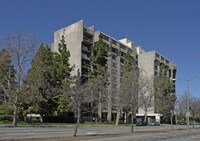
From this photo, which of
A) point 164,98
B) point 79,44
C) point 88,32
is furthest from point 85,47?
point 164,98

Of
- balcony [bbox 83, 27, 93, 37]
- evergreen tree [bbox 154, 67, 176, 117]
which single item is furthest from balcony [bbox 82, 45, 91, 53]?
evergreen tree [bbox 154, 67, 176, 117]

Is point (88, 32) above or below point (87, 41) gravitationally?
above

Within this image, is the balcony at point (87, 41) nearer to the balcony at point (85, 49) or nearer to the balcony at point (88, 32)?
the balcony at point (88, 32)

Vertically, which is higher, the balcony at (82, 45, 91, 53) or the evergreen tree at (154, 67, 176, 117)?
the balcony at (82, 45, 91, 53)

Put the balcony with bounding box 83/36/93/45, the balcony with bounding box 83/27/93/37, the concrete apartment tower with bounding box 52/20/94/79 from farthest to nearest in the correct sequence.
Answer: the balcony with bounding box 83/27/93/37, the balcony with bounding box 83/36/93/45, the concrete apartment tower with bounding box 52/20/94/79

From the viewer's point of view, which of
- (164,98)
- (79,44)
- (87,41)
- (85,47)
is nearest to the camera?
(79,44)

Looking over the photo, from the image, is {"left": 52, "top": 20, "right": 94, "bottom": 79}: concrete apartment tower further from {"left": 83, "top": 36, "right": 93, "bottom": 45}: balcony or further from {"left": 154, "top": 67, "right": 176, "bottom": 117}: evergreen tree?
{"left": 154, "top": 67, "right": 176, "bottom": 117}: evergreen tree

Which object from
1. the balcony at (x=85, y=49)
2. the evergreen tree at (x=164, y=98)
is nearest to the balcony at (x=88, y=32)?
the balcony at (x=85, y=49)

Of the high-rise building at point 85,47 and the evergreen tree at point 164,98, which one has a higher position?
the high-rise building at point 85,47

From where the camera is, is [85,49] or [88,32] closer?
[85,49]

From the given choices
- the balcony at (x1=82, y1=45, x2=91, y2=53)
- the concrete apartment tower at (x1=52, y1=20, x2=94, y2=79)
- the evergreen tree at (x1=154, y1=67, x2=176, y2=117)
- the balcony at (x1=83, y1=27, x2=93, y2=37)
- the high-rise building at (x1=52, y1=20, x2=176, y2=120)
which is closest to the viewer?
the evergreen tree at (x1=154, y1=67, x2=176, y2=117)

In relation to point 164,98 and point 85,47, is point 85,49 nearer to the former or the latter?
point 85,47

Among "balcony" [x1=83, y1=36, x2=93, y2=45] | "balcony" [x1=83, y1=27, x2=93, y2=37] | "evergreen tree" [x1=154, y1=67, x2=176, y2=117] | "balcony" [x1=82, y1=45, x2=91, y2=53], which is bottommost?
"evergreen tree" [x1=154, y1=67, x2=176, y2=117]

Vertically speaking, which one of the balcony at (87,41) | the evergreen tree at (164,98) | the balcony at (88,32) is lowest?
the evergreen tree at (164,98)
